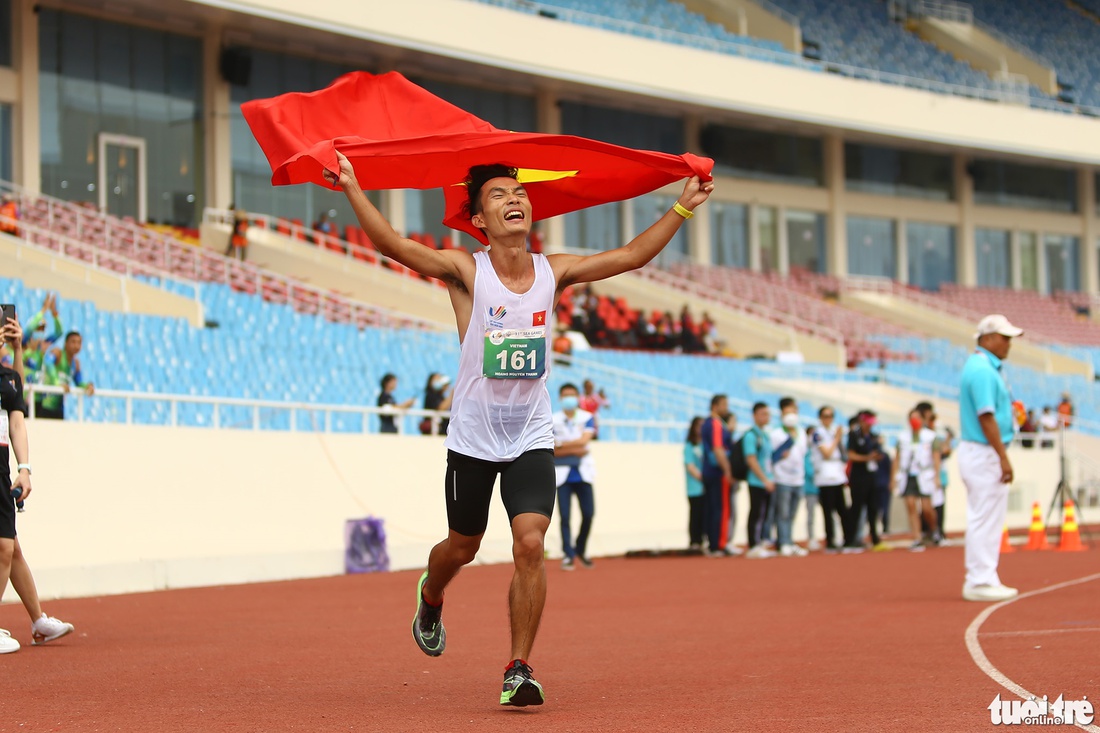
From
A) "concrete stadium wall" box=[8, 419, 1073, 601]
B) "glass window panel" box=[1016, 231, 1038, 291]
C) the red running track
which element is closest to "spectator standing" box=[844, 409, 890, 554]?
"concrete stadium wall" box=[8, 419, 1073, 601]

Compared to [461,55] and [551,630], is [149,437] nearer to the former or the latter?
[551,630]

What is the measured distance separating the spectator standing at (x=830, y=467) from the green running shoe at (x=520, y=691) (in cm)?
1476

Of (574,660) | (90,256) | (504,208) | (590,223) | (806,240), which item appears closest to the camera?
(504,208)

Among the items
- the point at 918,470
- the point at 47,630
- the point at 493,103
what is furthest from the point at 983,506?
the point at 493,103

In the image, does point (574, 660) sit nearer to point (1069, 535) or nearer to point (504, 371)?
point (504, 371)

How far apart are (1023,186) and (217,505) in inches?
1665

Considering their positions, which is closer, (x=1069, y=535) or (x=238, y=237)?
(x=1069, y=535)

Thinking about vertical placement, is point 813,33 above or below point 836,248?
above

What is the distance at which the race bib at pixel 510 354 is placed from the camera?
7.09 m

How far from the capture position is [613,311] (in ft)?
113

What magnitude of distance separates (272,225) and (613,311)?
7.76 m

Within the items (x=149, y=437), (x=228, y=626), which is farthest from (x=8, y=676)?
(x=149, y=437)

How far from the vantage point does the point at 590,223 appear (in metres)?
42.5

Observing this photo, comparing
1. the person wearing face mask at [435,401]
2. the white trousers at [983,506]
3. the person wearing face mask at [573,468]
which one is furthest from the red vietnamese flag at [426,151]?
the person wearing face mask at [435,401]
